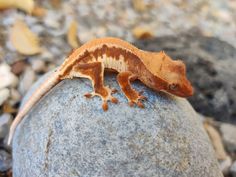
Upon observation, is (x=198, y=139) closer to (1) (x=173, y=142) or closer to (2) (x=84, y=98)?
(1) (x=173, y=142)

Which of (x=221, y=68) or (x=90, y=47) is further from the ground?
(x=221, y=68)

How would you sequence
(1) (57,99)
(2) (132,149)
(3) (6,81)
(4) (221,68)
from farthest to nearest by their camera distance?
(4) (221,68) → (3) (6,81) → (1) (57,99) → (2) (132,149)

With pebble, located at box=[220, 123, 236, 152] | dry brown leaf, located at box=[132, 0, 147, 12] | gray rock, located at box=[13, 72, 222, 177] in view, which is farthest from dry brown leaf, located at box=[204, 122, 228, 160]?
dry brown leaf, located at box=[132, 0, 147, 12]

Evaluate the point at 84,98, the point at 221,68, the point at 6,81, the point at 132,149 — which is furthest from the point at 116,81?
the point at 221,68

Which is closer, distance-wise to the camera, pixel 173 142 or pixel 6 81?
pixel 173 142

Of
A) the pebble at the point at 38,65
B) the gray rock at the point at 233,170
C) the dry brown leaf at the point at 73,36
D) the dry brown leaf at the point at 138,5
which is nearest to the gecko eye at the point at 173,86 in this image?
the gray rock at the point at 233,170

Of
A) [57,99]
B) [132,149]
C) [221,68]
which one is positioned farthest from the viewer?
[221,68]
